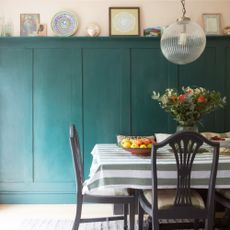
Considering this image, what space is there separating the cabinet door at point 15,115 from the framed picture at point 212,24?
215cm

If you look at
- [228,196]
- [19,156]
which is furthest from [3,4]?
[228,196]

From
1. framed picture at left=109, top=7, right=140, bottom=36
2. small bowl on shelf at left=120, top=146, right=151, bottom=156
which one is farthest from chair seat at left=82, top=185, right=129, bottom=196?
framed picture at left=109, top=7, right=140, bottom=36

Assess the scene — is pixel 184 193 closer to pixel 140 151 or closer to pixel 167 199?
pixel 167 199

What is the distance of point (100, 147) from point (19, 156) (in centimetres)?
129

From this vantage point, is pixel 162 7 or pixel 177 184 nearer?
pixel 177 184

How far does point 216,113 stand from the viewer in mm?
4133

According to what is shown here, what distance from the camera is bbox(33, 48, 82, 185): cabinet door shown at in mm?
4051

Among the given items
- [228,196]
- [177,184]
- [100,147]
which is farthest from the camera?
[100,147]

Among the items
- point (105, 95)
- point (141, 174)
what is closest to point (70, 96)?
point (105, 95)

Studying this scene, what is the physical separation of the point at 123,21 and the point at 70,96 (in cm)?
111

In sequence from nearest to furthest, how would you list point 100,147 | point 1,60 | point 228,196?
point 228,196, point 100,147, point 1,60

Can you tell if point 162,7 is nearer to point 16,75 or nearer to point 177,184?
point 16,75

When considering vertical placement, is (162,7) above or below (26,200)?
above

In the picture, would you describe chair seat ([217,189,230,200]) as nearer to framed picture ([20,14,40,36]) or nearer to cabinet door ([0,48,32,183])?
cabinet door ([0,48,32,183])
